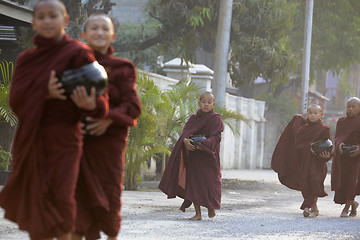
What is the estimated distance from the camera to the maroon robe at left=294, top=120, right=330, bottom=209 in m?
12.7

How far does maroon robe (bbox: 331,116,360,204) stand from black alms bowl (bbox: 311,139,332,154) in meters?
0.48

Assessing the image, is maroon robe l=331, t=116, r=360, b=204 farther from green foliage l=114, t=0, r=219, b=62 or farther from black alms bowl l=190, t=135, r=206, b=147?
green foliage l=114, t=0, r=219, b=62

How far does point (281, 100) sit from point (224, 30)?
55.5ft

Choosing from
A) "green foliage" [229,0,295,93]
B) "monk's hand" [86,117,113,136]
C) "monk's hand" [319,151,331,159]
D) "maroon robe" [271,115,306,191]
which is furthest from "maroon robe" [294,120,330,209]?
"green foliage" [229,0,295,93]

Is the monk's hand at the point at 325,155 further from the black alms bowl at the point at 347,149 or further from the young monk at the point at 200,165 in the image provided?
the young monk at the point at 200,165

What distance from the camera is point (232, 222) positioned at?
10867 millimetres

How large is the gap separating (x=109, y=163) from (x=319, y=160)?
25.3ft

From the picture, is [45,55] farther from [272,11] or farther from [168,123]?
[272,11]

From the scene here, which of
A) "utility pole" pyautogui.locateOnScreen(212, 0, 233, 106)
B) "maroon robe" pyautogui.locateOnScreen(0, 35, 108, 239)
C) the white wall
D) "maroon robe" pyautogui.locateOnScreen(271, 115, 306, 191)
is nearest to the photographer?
"maroon robe" pyautogui.locateOnScreen(0, 35, 108, 239)

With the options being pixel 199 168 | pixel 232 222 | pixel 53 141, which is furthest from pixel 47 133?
pixel 199 168

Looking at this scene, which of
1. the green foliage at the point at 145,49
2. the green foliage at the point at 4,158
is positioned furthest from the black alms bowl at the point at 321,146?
the green foliage at the point at 145,49

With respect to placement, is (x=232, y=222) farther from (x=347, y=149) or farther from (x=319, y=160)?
(x=347, y=149)

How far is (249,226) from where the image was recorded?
1039 cm

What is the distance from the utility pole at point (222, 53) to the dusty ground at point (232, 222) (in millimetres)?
4510
